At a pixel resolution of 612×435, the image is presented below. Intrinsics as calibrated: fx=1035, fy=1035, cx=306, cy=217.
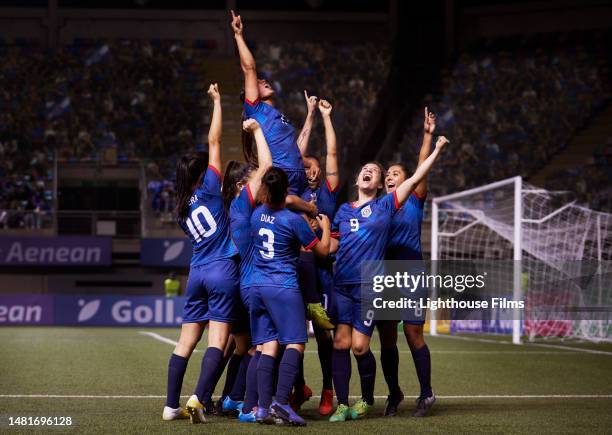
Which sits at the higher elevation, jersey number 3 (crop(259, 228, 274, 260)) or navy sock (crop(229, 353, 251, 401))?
jersey number 3 (crop(259, 228, 274, 260))

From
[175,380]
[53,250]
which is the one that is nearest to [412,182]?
[175,380]

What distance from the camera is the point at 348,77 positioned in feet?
106

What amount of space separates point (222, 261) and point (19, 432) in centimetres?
185

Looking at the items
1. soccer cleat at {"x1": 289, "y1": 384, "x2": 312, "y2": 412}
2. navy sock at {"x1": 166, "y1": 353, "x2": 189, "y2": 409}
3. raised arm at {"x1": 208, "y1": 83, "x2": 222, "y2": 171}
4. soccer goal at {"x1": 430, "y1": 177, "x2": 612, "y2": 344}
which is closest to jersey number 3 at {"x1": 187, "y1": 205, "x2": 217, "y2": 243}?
raised arm at {"x1": 208, "y1": 83, "x2": 222, "y2": 171}

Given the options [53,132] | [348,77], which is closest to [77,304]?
[53,132]

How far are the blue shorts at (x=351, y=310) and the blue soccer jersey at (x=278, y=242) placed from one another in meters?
0.67

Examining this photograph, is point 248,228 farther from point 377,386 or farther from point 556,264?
point 556,264

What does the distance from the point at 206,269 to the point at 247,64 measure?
1.51m

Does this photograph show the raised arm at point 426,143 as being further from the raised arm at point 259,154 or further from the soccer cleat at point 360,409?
Result: the soccer cleat at point 360,409

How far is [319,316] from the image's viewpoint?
24.5ft

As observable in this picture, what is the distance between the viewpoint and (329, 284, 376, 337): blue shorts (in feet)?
24.9

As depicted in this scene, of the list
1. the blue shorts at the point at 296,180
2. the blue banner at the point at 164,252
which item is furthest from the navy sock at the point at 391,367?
the blue banner at the point at 164,252

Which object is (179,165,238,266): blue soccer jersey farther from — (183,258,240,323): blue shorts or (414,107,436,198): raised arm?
(414,107,436,198): raised arm

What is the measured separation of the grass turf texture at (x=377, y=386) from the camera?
6945 millimetres
